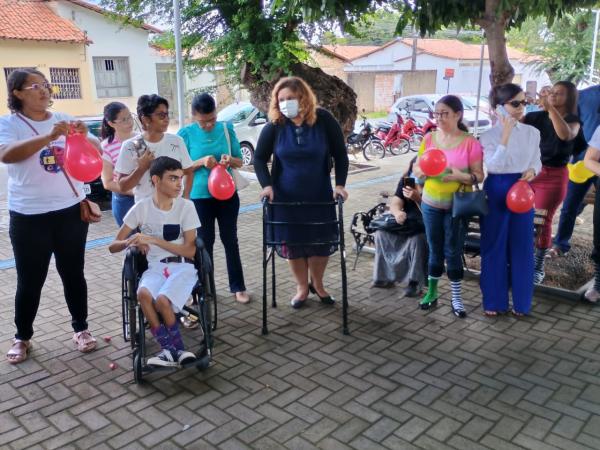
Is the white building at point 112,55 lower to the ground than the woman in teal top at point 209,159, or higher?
higher

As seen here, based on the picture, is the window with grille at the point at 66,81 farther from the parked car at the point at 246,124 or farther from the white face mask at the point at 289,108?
the white face mask at the point at 289,108

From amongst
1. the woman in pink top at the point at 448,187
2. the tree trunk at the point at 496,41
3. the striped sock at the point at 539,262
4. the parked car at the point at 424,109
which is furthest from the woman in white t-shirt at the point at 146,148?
the parked car at the point at 424,109

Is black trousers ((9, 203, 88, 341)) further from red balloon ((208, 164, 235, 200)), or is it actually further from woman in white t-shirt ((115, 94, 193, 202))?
red balloon ((208, 164, 235, 200))

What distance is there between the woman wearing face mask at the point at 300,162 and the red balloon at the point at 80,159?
1.25 m

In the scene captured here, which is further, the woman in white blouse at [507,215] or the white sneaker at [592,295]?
the white sneaker at [592,295]

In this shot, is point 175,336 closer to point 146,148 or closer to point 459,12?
point 146,148

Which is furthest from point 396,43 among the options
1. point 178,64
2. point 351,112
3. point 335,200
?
point 335,200

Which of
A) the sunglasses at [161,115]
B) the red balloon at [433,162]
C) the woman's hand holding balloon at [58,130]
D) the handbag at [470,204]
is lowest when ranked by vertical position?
the handbag at [470,204]

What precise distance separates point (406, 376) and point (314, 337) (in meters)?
0.80

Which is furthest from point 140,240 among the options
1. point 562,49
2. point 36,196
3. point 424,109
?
A: point 562,49

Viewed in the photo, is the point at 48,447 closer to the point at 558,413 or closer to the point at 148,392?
the point at 148,392

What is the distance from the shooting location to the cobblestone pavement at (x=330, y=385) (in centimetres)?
287

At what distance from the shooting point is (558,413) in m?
3.04

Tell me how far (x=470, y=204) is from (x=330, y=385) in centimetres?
164
